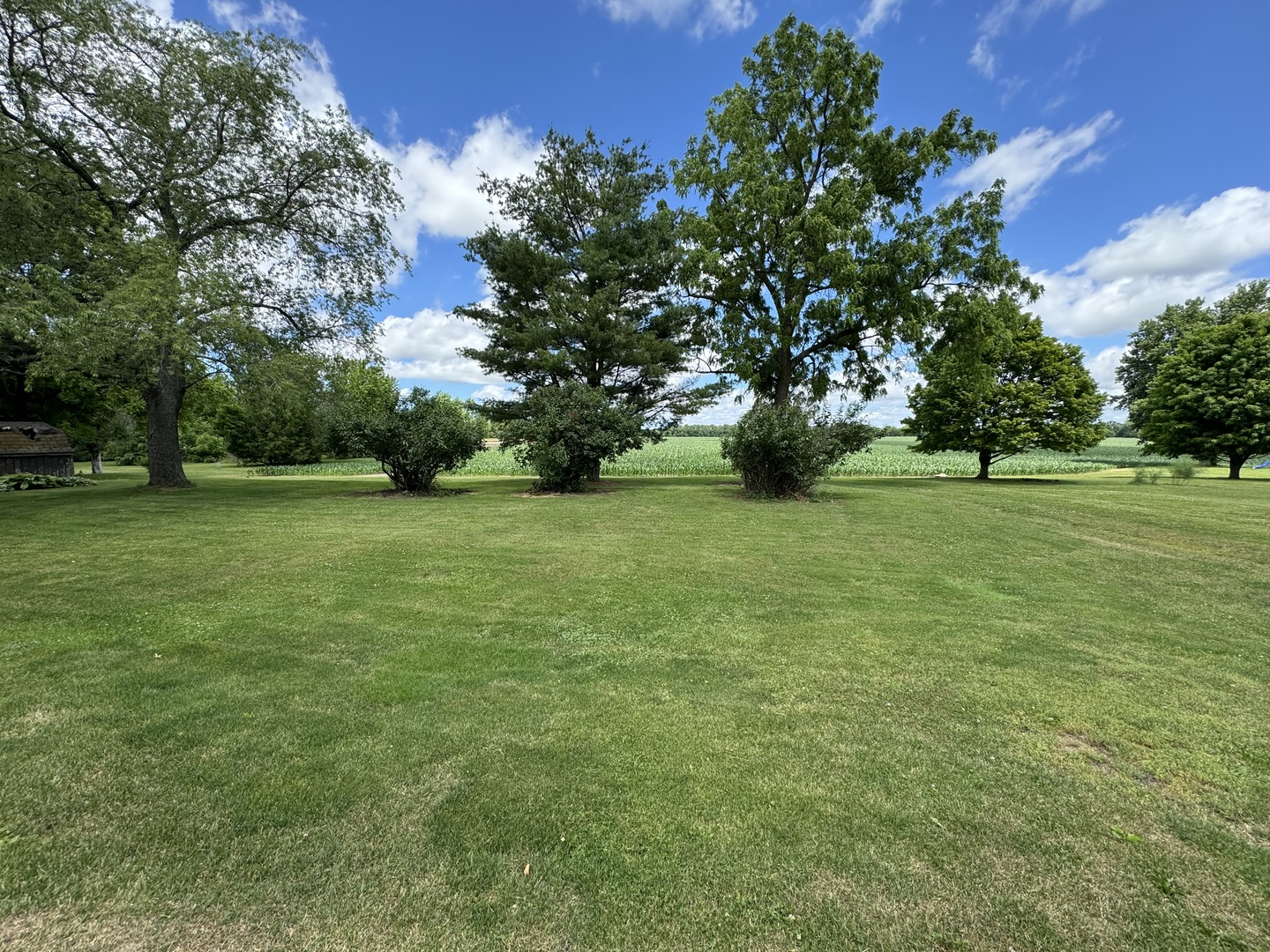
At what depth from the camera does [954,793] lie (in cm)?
251

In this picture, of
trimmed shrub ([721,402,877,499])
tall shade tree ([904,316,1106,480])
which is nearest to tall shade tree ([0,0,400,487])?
trimmed shrub ([721,402,877,499])

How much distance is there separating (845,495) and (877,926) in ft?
47.3

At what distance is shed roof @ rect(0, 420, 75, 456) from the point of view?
20781mm

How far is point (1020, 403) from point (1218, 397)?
761 cm

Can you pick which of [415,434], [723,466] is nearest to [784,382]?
[415,434]

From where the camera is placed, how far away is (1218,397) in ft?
71.7

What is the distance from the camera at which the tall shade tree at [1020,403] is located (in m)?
22.2

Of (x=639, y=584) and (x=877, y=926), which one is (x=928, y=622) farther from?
(x=877, y=926)

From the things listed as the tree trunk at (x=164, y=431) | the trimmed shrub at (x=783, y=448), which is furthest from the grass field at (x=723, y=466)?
the trimmed shrub at (x=783, y=448)

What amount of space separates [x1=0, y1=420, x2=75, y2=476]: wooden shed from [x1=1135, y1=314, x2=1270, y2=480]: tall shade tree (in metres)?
46.6

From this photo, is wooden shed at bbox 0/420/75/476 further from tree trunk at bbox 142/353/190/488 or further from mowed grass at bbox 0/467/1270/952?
mowed grass at bbox 0/467/1270/952

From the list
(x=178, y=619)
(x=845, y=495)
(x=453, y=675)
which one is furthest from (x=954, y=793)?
(x=845, y=495)

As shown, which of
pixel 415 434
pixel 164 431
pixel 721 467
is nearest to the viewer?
pixel 415 434

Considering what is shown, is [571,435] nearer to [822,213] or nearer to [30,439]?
[822,213]
